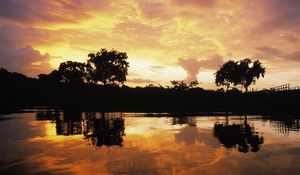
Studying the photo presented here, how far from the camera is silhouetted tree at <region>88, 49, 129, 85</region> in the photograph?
108 meters

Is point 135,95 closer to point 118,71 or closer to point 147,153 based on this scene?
point 118,71

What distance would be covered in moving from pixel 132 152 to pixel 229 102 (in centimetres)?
6623

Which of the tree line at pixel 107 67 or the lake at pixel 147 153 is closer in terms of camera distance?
the lake at pixel 147 153

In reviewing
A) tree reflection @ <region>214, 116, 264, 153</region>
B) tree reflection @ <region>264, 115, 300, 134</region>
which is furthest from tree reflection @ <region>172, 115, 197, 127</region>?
tree reflection @ <region>264, 115, 300, 134</region>

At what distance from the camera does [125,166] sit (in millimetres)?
14773

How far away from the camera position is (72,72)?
127 meters

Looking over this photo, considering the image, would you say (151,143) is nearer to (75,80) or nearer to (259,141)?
(259,141)

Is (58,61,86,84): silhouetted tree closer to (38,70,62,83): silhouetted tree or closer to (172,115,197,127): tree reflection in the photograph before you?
(38,70,62,83): silhouetted tree

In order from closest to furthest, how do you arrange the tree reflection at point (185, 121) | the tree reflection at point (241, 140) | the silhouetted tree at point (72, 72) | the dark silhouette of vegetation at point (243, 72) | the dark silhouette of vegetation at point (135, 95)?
1. the tree reflection at point (241, 140)
2. the tree reflection at point (185, 121)
3. the dark silhouette of vegetation at point (135, 95)
4. the dark silhouette of vegetation at point (243, 72)
5. the silhouetted tree at point (72, 72)

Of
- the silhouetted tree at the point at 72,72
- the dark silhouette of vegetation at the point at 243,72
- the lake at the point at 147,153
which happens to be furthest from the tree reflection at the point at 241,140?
the silhouetted tree at the point at 72,72

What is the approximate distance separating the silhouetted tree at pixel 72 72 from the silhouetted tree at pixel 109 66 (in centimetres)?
1457

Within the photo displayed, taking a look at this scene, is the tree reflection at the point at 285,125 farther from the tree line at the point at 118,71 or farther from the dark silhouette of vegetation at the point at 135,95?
the tree line at the point at 118,71

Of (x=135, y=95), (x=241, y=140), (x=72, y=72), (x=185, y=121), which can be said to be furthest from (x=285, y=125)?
(x=72, y=72)

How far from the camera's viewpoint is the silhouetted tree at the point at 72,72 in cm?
12500
